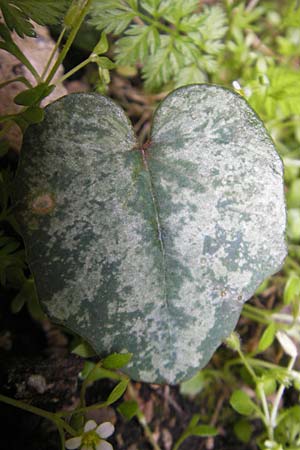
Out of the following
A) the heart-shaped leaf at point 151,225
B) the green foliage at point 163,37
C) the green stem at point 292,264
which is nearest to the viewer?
the heart-shaped leaf at point 151,225

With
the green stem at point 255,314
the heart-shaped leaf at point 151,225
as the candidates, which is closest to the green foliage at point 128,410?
the heart-shaped leaf at point 151,225

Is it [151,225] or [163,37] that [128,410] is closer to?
[151,225]

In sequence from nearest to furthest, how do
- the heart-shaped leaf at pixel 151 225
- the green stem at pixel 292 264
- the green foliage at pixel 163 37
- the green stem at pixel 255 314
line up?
1. the heart-shaped leaf at pixel 151 225
2. the green foliage at pixel 163 37
3. the green stem at pixel 255 314
4. the green stem at pixel 292 264

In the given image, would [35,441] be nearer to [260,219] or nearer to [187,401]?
[187,401]

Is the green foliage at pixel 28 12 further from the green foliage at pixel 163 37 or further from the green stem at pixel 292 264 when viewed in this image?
the green stem at pixel 292 264

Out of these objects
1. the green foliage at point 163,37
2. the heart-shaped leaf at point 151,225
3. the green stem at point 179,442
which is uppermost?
the green foliage at point 163,37

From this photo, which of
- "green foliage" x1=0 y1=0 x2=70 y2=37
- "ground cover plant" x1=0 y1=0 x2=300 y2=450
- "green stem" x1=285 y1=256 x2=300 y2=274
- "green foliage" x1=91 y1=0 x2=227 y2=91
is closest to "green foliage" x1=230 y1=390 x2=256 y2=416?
"ground cover plant" x1=0 y1=0 x2=300 y2=450

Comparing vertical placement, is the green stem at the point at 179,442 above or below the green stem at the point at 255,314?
below
